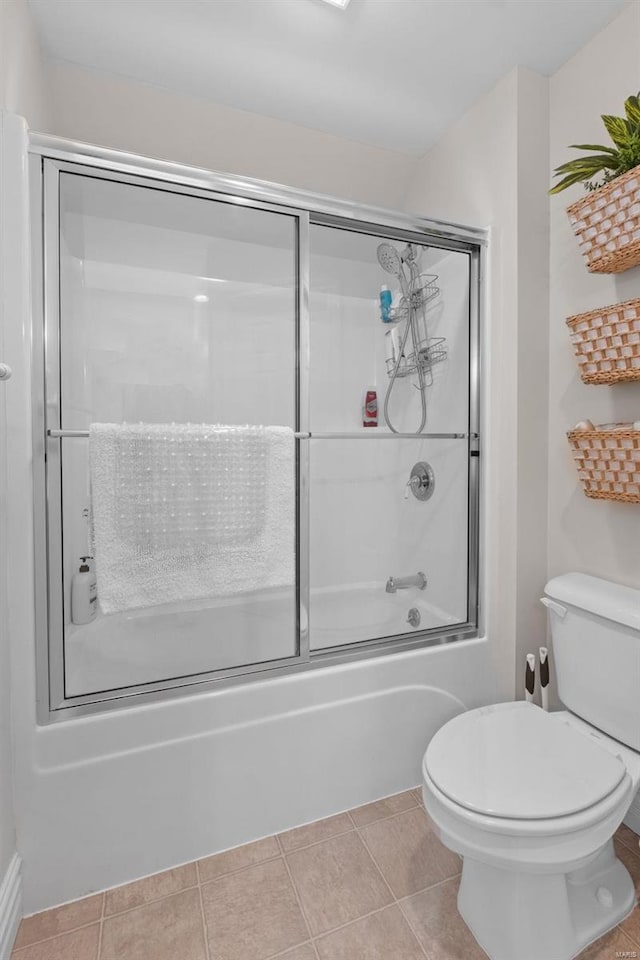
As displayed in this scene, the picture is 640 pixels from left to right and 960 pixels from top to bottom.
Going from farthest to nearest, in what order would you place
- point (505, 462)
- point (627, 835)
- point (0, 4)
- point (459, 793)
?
1. point (505, 462)
2. point (627, 835)
3. point (0, 4)
4. point (459, 793)

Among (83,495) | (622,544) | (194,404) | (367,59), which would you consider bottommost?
(622,544)

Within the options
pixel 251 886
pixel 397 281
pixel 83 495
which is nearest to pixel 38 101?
pixel 83 495

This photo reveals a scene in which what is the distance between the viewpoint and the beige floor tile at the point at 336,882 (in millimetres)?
1217

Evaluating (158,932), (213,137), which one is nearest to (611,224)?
(213,137)

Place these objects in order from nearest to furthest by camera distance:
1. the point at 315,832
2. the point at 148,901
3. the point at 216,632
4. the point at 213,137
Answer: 1. the point at 148,901
2. the point at 315,832
3. the point at 216,632
4. the point at 213,137

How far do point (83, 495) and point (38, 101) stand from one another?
1.25m

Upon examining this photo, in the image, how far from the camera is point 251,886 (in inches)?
50.9

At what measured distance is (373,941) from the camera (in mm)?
1146

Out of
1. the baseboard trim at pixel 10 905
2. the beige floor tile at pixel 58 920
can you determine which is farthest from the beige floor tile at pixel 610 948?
the baseboard trim at pixel 10 905

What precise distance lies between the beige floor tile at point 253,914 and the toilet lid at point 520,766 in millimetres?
539

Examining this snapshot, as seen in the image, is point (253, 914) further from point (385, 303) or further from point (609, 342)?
point (385, 303)

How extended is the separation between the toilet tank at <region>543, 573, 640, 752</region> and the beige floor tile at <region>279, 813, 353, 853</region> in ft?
2.56

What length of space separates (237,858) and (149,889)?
0.24 m

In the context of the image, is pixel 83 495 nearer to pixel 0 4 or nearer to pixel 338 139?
pixel 0 4
